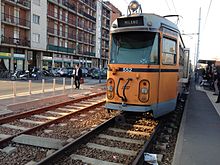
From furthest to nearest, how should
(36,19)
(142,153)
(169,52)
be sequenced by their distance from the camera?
(36,19), (169,52), (142,153)

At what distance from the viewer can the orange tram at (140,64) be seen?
762 centimetres

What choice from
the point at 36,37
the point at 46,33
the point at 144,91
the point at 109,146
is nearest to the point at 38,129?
the point at 109,146

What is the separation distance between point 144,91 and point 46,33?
47.6 metres

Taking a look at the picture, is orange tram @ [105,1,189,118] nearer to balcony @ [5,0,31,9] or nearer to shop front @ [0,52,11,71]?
shop front @ [0,52,11,71]

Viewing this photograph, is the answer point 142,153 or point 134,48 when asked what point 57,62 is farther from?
point 142,153

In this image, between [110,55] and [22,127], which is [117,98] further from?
[22,127]

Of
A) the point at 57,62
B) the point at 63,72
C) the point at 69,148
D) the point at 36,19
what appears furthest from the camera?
the point at 57,62

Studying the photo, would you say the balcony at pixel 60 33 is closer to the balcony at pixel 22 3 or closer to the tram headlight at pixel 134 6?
the balcony at pixel 22 3

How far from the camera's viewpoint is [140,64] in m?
7.65

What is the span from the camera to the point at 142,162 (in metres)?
5.34

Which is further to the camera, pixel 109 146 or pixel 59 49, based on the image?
pixel 59 49

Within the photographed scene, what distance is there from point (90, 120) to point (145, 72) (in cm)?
285

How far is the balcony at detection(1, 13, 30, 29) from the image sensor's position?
4212cm

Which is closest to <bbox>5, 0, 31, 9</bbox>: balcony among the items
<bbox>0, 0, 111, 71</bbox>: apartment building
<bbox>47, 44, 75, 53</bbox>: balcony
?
<bbox>0, 0, 111, 71</bbox>: apartment building
